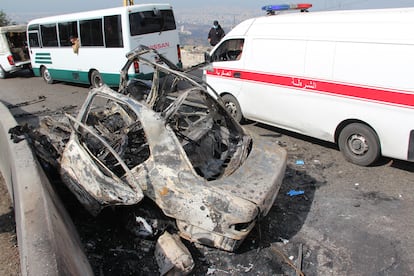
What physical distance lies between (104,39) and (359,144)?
26.6 ft

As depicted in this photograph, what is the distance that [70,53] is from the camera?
12.4 m

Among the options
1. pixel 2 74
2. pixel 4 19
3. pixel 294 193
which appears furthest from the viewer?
pixel 4 19

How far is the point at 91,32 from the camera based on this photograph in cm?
1122

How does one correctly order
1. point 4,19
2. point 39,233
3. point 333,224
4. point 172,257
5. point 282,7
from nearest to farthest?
point 39,233, point 172,257, point 333,224, point 282,7, point 4,19

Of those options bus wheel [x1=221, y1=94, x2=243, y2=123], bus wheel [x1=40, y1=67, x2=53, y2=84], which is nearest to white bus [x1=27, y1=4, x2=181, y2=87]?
bus wheel [x1=40, y1=67, x2=53, y2=84]

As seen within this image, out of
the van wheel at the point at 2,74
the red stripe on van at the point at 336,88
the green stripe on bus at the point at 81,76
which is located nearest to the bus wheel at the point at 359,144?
the red stripe on van at the point at 336,88

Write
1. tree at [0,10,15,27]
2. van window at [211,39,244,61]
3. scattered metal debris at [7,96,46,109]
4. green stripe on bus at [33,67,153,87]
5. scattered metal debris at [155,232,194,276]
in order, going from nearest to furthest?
scattered metal debris at [155,232,194,276] < van window at [211,39,244,61] < green stripe on bus at [33,67,153,87] < scattered metal debris at [7,96,46,109] < tree at [0,10,15,27]

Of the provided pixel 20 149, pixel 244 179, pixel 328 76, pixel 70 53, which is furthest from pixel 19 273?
pixel 70 53

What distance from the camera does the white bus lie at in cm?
1028

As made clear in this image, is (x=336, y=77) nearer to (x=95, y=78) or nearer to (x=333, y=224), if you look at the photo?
(x=333, y=224)

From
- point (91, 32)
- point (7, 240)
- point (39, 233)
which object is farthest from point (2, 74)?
point (39, 233)

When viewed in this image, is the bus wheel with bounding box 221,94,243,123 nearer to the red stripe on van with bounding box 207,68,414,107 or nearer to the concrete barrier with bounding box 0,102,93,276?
the red stripe on van with bounding box 207,68,414,107

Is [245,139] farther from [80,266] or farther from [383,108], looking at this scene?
[80,266]

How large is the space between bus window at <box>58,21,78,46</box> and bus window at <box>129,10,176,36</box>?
272 centimetres
